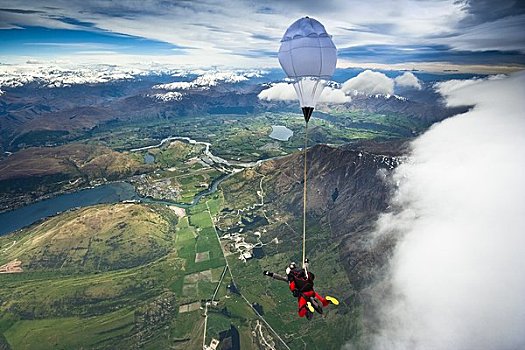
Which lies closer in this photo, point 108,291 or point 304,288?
point 304,288

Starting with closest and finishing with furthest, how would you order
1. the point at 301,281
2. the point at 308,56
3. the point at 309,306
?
the point at 301,281
the point at 309,306
the point at 308,56

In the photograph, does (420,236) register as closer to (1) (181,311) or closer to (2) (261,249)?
(2) (261,249)

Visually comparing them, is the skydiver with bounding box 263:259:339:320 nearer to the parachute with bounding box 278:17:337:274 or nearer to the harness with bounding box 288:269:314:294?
the harness with bounding box 288:269:314:294

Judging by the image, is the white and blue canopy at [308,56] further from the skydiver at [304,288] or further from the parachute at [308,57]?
the skydiver at [304,288]

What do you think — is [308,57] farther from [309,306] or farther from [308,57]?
[309,306]

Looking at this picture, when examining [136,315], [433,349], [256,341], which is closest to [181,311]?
[136,315]

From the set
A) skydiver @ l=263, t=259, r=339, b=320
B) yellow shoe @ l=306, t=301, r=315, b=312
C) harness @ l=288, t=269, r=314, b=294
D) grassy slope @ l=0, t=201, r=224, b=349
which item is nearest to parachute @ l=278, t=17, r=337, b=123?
skydiver @ l=263, t=259, r=339, b=320

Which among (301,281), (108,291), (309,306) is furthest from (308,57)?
(108,291)

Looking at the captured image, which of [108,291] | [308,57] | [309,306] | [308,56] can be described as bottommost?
[108,291]

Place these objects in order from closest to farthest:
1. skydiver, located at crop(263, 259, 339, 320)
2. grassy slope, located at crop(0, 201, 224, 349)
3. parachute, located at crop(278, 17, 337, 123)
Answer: skydiver, located at crop(263, 259, 339, 320)
parachute, located at crop(278, 17, 337, 123)
grassy slope, located at crop(0, 201, 224, 349)
